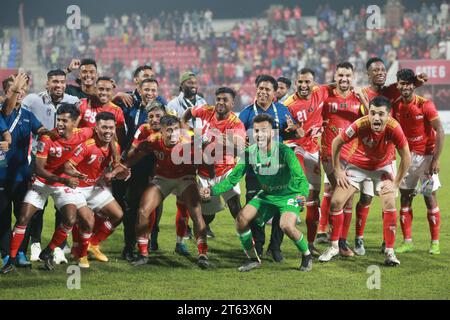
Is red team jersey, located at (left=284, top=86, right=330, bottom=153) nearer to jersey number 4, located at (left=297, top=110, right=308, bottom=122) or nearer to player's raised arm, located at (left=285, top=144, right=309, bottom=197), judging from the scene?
jersey number 4, located at (left=297, top=110, right=308, bottom=122)

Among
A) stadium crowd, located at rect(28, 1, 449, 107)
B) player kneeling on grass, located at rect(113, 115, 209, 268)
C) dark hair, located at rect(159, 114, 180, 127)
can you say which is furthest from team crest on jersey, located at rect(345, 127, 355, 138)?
stadium crowd, located at rect(28, 1, 449, 107)

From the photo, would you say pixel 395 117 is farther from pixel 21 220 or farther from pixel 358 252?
pixel 21 220

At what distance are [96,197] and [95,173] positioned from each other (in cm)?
26

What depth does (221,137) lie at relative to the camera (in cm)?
866

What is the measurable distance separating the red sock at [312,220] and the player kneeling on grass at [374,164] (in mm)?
392

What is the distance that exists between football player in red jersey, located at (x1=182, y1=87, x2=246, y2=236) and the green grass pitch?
64 centimetres

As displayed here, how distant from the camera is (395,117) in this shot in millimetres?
8953

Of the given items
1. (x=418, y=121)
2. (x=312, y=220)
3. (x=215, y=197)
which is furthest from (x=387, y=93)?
(x=215, y=197)

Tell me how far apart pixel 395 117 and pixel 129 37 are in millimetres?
27379

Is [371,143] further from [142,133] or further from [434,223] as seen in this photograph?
[142,133]

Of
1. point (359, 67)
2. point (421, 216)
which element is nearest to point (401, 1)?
point (359, 67)

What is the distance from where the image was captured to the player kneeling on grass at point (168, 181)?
8055 millimetres

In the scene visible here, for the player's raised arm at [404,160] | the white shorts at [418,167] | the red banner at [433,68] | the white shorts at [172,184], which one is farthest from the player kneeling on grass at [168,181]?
the red banner at [433,68]

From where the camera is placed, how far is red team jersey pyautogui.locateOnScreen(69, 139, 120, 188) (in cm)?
789
